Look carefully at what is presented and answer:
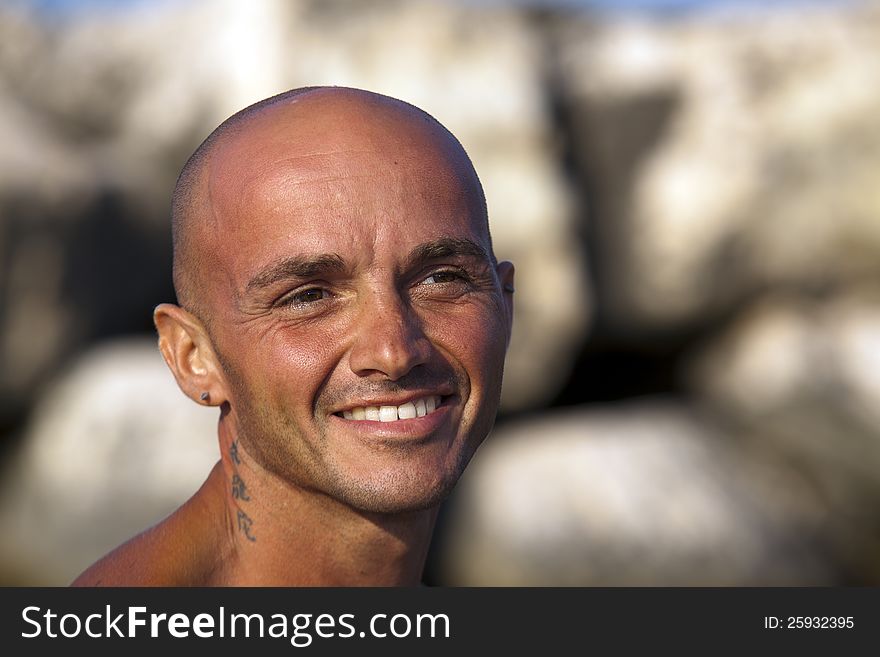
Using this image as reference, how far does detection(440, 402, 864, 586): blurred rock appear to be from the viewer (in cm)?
701

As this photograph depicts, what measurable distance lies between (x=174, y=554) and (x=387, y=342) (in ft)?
1.94

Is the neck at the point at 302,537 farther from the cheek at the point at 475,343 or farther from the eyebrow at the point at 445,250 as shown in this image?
the eyebrow at the point at 445,250

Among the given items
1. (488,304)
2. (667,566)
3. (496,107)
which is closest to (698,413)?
(667,566)

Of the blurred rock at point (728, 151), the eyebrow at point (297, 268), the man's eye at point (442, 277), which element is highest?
the blurred rock at point (728, 151)

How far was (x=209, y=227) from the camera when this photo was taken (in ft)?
6.59

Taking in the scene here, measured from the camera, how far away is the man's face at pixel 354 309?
6.14 ft

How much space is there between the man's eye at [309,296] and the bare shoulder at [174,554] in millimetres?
497

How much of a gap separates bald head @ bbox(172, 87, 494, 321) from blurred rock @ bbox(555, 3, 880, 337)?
6.45 meters

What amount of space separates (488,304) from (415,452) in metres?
0.29

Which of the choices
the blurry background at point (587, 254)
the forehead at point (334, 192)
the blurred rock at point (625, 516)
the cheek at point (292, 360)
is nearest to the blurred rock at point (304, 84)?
the blurry background at point (587, 254)

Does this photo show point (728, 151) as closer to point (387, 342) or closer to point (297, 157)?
point (297, 157)

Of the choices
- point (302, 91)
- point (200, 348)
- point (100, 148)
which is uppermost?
point (100, 148)

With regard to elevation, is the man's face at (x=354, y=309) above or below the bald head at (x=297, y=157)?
below

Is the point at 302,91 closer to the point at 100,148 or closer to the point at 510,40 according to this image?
the point at 510,40
